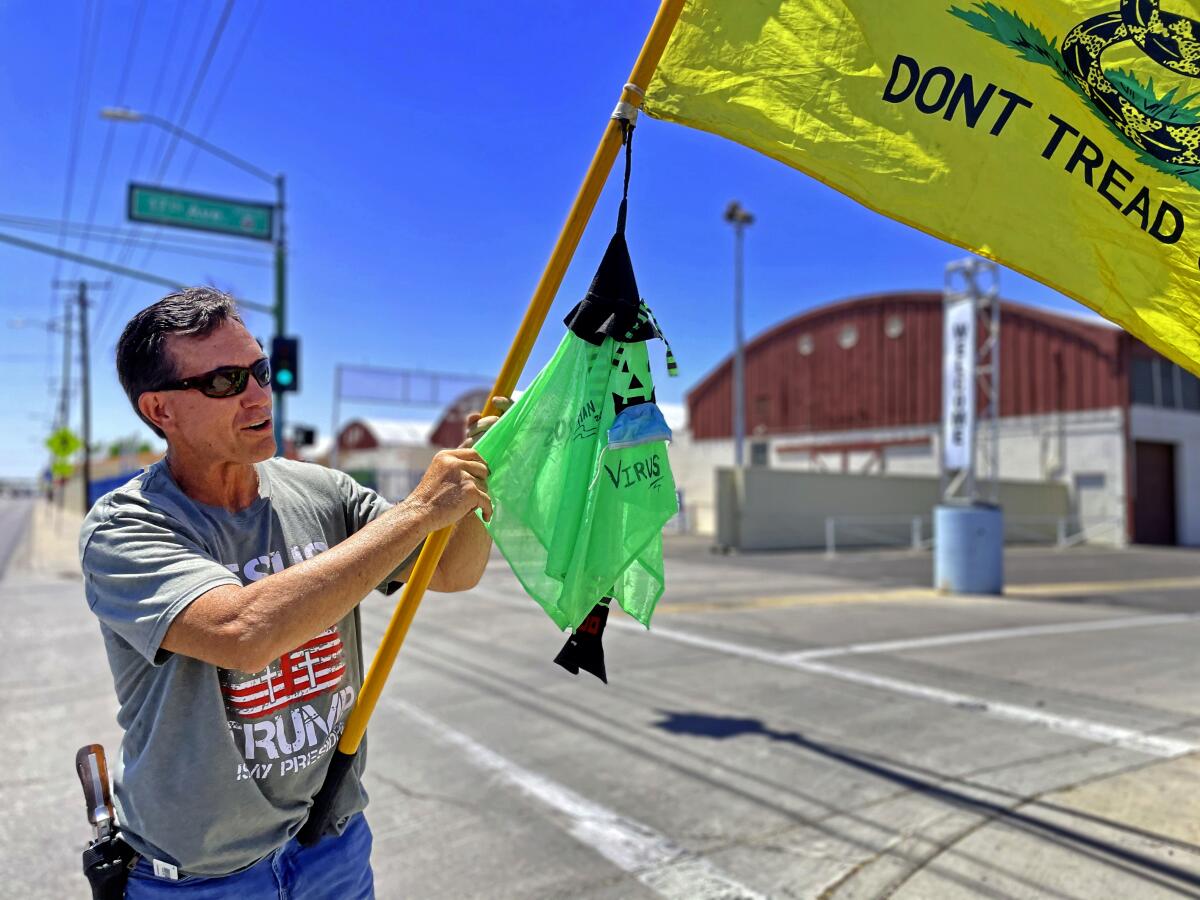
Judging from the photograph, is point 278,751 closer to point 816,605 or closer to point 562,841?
point 562,841

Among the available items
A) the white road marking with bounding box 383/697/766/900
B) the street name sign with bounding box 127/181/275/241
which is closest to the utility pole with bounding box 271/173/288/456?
the street name sign with bounding box 127/181/275/241

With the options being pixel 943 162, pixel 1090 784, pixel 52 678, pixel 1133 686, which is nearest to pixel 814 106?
pixel 943 162

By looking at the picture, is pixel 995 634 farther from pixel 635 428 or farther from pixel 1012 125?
pixel 635 428

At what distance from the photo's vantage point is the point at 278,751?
6.14 ft

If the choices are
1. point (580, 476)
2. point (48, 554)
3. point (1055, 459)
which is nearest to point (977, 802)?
point (580, 476)

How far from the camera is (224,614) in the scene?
5.33 ft

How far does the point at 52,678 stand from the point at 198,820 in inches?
289

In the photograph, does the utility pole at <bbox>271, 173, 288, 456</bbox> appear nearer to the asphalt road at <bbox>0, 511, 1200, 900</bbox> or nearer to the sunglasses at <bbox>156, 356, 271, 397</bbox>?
the asphalt road at <bbox>0, 511, 1200, 900</bbox>

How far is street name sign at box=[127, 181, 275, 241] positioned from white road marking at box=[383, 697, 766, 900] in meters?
13.6

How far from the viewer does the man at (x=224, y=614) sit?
5.48 ft

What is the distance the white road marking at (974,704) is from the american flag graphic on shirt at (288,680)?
546 cm

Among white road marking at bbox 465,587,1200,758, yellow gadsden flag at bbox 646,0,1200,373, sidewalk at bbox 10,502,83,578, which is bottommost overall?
sidewalk at bbox 10,502,83,578

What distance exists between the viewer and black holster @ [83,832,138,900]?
6.00ft

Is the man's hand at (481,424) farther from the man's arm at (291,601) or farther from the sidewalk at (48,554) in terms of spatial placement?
the sidewalk at (48,554)
